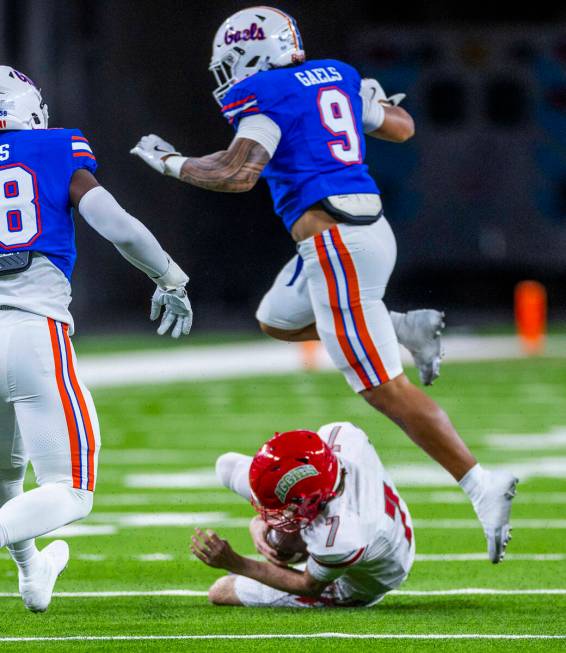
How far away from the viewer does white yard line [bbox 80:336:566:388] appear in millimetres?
13854

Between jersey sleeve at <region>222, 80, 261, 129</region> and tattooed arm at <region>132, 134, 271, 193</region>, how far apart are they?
129 mm

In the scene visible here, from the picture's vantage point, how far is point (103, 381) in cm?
1331

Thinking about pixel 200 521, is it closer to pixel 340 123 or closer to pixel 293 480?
pixel 340 123

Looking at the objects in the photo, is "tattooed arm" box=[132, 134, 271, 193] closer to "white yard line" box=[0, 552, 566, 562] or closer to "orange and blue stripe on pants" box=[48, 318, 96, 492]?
"orange and blue stripe on pants" box=[48, 318, 96, 492]

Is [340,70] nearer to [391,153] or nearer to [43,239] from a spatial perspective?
[43,239]

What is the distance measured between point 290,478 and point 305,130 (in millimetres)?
1523

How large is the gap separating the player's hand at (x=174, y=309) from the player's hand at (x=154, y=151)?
78cm

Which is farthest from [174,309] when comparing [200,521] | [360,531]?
[200,521]

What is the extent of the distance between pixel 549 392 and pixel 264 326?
706cm

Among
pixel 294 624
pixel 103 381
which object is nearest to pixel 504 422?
pixel 103 381

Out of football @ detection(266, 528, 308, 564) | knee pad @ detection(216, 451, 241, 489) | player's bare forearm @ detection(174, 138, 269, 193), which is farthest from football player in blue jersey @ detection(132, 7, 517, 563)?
football @ detection(266, 528, 308, 564)

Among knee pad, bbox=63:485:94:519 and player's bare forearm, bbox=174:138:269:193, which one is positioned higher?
player's bare forearm, bbox=174:138:269:193

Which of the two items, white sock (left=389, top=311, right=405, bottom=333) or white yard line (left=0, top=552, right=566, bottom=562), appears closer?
white sock (left=389, top=311, right=405, bottom=333)

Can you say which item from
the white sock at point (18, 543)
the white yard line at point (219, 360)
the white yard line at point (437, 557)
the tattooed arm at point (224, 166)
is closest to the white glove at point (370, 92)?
the tattooed arm at point (224, 166)
